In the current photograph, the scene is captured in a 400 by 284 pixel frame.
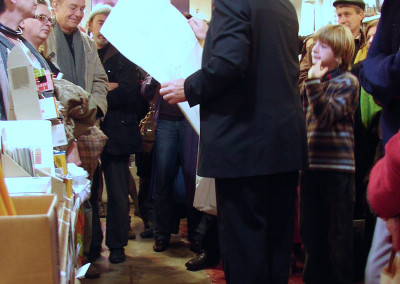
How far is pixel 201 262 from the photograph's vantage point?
3.17 meters

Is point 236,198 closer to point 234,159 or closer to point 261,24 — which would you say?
point 234,159

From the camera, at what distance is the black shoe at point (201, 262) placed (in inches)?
124

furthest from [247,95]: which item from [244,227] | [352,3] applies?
[352,3]

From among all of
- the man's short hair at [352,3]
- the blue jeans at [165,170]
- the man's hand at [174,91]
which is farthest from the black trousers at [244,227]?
the man's short hair at [352,3]

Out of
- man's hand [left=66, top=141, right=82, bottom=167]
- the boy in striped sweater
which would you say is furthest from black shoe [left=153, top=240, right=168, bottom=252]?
man's hand [left=66, top=141, right=82, bottom=167]

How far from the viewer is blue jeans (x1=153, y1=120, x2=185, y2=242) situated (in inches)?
139

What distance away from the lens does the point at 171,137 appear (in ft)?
11.6

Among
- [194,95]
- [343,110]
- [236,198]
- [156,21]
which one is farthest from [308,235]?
[156,21]

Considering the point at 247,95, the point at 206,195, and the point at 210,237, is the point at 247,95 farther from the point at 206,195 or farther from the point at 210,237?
the point at 210,237

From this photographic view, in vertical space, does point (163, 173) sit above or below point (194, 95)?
below

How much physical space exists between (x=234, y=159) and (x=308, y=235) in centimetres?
109

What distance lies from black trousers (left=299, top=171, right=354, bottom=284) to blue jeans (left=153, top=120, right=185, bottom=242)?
46.7 inches

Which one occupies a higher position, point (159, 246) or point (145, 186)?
point (145, 186)

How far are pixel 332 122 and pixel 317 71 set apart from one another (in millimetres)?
288
